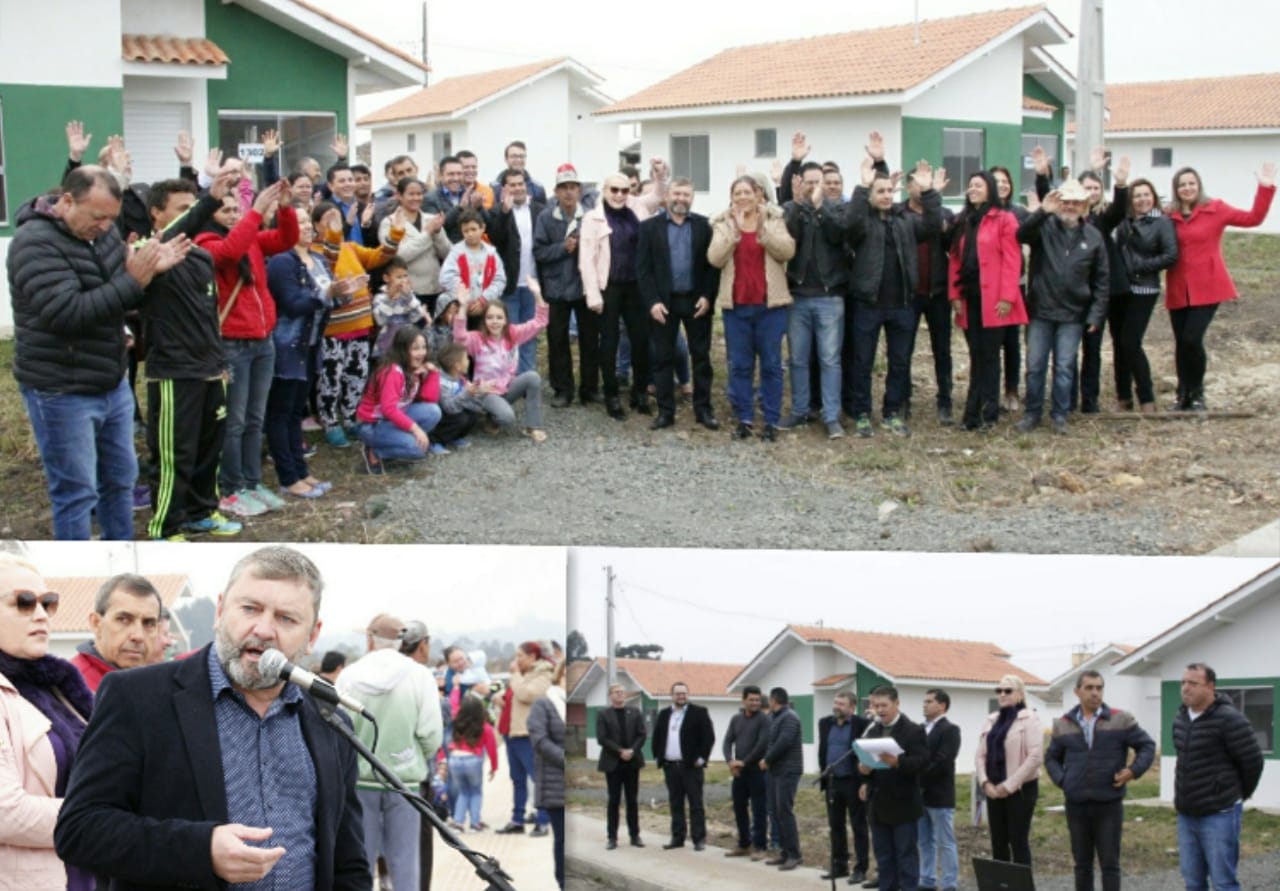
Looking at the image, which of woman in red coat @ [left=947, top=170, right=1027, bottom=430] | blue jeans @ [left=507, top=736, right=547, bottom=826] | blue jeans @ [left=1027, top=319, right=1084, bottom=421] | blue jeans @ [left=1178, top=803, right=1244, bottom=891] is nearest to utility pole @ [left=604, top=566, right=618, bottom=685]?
blue jeans @ [left=507, top=736, right=547, bottom=826]

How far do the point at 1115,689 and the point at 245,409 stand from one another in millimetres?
3454

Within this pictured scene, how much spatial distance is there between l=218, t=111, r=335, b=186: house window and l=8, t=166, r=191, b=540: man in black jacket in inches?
231

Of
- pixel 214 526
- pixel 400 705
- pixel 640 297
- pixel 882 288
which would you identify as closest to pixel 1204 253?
pixel 882 288

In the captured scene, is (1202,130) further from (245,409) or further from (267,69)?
(245,409)

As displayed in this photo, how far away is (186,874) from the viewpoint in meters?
2.39

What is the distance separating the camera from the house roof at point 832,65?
37.2ft

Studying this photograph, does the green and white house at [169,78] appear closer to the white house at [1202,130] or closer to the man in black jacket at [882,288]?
the man in black jacket at [882,288]

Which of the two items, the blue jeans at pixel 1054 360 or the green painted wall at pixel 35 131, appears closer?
the blue jeans at pixel 1054 360

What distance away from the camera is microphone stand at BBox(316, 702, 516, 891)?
8.48 feet

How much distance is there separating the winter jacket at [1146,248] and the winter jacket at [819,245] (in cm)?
146

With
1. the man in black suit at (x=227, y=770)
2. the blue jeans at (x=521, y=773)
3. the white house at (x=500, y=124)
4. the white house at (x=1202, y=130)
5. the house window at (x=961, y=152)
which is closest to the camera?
the man in black suit at (x=227, y=770)

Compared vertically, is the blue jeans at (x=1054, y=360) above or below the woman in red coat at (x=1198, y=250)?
below

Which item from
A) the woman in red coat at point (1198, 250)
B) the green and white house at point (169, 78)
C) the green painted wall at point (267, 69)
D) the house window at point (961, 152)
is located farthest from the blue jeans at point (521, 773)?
the house window at point (961, 152)

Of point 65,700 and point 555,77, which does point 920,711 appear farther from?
point 555,77
